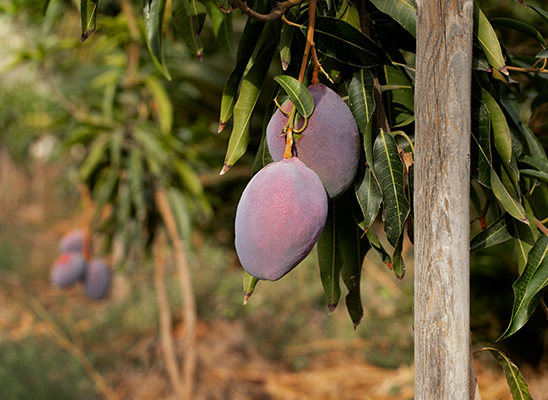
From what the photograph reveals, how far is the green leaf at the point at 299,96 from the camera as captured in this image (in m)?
0.36

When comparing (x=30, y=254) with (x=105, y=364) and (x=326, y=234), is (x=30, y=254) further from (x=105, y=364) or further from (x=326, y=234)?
(x=326, y=234)

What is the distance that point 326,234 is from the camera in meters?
0.50

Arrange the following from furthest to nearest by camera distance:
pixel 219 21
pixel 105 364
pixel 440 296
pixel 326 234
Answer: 1. pixel 105 364
2. pixel 219 21
3. pixel 326 234
4. pixel 440 296

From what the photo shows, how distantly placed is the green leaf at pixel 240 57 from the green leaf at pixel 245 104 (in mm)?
29

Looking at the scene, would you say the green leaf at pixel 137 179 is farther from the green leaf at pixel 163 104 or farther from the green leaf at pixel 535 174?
the green leaf at pixel 535 174

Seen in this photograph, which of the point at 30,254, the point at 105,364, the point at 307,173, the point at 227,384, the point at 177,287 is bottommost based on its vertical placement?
the point at 30,254

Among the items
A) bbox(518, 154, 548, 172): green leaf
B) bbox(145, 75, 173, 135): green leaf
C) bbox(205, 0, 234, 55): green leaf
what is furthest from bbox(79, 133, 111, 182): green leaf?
bbox(518, 154, 548, 172): green leaf

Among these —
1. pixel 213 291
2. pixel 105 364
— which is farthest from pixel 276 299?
pixel 105 364

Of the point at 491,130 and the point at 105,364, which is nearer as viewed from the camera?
the point at 491,130

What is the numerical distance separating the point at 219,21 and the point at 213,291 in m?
2.49

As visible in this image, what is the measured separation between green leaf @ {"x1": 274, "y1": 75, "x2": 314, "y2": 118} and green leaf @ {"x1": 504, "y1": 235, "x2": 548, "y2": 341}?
0.87ft

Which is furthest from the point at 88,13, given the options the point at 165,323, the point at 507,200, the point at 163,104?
the point at 165,323

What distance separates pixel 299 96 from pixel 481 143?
192 mm

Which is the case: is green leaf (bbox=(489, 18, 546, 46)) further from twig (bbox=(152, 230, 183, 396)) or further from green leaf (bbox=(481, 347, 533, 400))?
twig (bbox=(152, 230, 183, 396))
